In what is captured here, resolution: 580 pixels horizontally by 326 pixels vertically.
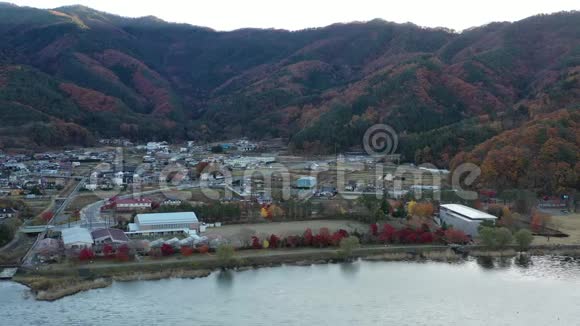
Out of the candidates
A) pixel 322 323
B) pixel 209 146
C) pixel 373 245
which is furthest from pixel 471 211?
pixel 209 146

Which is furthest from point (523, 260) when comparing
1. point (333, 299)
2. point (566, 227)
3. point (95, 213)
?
point (95, 213)

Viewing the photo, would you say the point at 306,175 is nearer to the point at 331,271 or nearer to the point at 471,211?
the point at 471,211

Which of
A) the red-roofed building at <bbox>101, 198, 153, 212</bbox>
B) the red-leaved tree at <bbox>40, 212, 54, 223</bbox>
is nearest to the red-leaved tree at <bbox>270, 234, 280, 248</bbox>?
the red-roofed building at <bbox>101, 198, 153, 212</bbox>

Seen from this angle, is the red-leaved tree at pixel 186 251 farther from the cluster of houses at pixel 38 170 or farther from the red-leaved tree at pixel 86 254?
the cluster of houses at pixel 38 170

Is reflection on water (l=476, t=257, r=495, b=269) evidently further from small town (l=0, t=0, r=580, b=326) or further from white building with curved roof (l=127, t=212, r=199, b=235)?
white building with curved roof (l=127, t=212, r=199, b=235)

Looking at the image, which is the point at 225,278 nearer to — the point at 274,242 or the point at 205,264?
the point at 205,264

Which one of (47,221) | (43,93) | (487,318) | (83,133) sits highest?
(43,93)
